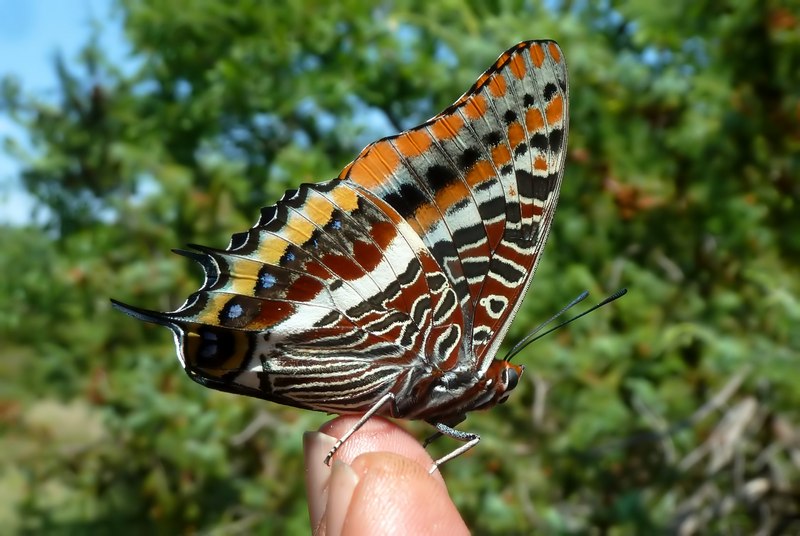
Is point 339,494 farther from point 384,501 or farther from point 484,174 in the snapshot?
point 484,174

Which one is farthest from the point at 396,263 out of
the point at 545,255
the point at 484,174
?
the point at 545,255

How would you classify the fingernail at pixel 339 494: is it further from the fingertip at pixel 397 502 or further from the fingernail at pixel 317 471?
the fingernail at pixel 317 471

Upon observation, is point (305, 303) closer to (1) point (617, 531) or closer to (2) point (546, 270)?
(2) point (546, 270)

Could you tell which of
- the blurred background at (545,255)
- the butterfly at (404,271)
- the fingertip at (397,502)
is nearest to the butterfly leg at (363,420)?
the butterfly at (404,271)

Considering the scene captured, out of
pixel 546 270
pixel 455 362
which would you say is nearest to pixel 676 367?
pixel 546 270

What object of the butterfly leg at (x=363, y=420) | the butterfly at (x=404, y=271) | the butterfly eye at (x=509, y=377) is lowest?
the butterfly eye at (x=509, y=377)
